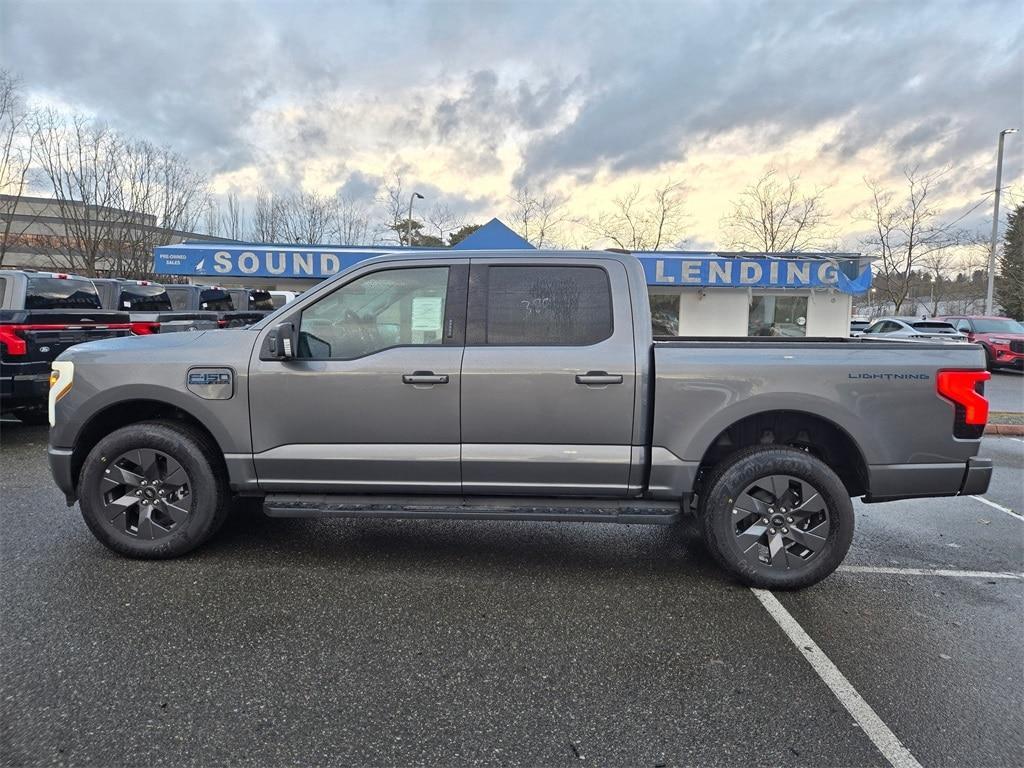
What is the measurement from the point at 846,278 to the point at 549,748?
18789 millimetres

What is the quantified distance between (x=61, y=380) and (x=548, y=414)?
3162mm

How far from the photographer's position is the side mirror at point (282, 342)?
3.45 meters

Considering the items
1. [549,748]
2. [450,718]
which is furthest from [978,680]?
[450,718]

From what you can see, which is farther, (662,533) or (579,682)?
(662,533)

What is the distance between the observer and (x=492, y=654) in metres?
2.84

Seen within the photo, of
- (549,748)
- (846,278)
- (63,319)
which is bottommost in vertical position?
(549,748)

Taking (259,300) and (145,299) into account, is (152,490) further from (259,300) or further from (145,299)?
(259,300)

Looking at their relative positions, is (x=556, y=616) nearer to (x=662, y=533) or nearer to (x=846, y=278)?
(x=662, y=533)

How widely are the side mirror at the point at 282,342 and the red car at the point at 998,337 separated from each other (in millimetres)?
19022

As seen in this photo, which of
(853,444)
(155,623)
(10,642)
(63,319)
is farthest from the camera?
(63,319)

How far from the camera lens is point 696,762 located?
2176 mm

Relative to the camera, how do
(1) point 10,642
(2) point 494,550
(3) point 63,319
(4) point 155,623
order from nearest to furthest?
(1) point 10,642 < (4) point 155,623 < (2) point 494,550 < (3) point 63,319

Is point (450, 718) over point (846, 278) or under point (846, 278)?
under

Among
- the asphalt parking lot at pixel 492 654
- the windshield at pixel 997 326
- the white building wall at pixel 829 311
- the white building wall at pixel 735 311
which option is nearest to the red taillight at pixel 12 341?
the asphalt parking lot at pixel 492 654
